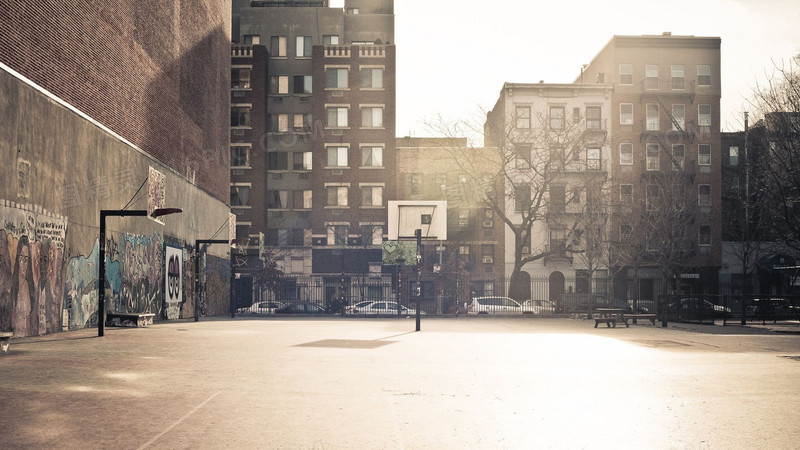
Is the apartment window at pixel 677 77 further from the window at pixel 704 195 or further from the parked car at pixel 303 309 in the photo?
the parked car at pixel 303 309

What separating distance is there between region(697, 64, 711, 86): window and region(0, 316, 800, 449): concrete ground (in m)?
54.7

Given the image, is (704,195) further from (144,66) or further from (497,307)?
(144,66)

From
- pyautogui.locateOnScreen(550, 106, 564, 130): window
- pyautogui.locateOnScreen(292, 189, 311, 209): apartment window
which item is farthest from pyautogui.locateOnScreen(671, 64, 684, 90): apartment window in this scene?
pyautogui.locateOnScreen(292, 189, 311, 209): apartment window

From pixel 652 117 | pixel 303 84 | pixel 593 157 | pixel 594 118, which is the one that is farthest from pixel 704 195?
pixel 303 84

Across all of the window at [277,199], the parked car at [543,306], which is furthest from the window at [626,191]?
the window at [277,199]

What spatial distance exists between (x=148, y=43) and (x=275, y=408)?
80.6 ft

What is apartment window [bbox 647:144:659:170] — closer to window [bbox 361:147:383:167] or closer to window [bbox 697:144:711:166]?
window [bbox 697:144:711:166]

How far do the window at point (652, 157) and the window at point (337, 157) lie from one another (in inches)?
1026

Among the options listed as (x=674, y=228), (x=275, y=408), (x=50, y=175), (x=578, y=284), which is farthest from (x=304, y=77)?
(x=275, y=408)

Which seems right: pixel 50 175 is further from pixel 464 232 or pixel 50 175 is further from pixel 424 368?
pixel 464 232

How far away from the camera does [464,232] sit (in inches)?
2581

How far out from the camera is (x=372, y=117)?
64250mm

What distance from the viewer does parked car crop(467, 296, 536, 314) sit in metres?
48.3

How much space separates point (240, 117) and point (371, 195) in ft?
41.6
